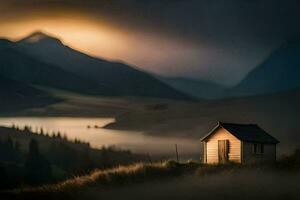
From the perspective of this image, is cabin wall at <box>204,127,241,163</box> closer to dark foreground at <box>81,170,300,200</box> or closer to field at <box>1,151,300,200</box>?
field at <box>1,151,300,200</box>

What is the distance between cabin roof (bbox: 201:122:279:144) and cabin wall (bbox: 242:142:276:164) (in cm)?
62

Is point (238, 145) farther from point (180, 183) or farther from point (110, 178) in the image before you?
point (110, 178)

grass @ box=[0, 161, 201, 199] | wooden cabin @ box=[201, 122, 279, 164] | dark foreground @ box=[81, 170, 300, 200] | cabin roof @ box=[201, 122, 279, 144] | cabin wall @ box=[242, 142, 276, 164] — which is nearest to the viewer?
grass @ box=[0, 161, 201, 199]

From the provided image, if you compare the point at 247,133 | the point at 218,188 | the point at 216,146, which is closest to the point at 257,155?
the point at 247,133

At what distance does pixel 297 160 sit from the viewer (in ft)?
320

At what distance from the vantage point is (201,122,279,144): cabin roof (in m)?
104

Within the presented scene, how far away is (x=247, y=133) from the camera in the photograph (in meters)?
→ 106

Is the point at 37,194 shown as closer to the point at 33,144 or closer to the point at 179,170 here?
the point at 179,170

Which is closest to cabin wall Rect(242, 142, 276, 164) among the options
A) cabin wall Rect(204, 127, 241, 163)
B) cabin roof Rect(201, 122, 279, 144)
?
cabin roof Rect(201, 122, 279, 144)

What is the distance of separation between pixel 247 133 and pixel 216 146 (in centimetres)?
405

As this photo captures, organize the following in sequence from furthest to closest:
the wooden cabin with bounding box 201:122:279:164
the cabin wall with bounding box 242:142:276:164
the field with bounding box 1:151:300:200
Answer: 1. the wooden cabin with bounding box 201:122:279:164
2. the cabin wall with bounding box 242:142:276:164
3. the field with bounding box 1:151:300:200

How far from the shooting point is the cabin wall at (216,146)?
103m

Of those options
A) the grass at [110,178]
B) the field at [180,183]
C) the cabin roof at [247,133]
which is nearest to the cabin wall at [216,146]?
the cabin roof at [247,133]

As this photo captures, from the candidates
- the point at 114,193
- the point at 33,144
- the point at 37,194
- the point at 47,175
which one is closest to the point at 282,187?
the point at 114,193
